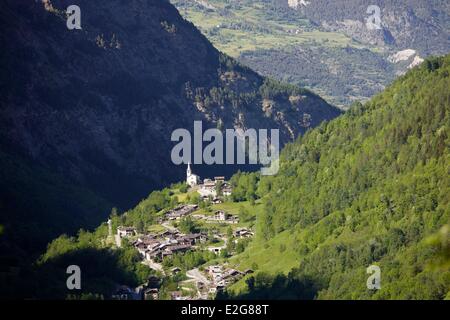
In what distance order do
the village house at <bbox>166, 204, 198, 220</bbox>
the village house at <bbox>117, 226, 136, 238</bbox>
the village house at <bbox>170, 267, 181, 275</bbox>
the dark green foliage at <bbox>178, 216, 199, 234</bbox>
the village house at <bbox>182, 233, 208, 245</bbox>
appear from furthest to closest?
the village house at <bbox>166, 204, 198, 220</bbox>
the village house at <bbox>117, 226, 136, 238</bbox>
the dark green foliage at <bbox>178, 216, 199, 234</bbox>
the village house at <bbox>182, 233, 208, 245</bbox>
the village house at <bbox>170, 267, 181, 275</bbox>

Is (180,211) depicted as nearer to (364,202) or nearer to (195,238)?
(195,238)

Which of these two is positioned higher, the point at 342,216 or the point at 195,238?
the point at 342,216

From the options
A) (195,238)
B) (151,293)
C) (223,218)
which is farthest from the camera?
(223,218)

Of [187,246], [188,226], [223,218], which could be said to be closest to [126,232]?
[188,226]

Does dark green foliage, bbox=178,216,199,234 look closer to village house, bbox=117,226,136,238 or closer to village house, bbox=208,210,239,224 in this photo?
village house, bbox=208,210,239,224

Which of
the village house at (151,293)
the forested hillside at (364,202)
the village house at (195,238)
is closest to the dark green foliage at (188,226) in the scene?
the village house at (195,238)

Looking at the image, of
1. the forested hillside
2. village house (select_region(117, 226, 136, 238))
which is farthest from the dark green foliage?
the forested hillside

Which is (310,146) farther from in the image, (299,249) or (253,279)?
(253,279)

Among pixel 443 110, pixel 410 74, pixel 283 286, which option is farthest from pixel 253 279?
pixel 410 74
